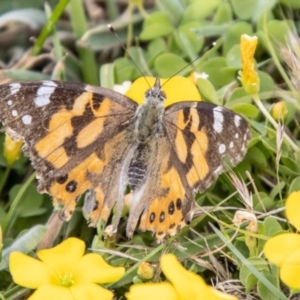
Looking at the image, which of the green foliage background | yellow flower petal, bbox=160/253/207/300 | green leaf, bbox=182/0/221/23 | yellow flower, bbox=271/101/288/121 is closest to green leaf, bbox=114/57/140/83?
the green foliage background

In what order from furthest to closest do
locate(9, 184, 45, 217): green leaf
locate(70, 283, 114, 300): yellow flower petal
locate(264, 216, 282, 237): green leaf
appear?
locate(9, 184, 45, 217): green leaf → locate(264, 216, 282, 237): green leaf → locate(70, 283, 114, 300): yellow flower petal

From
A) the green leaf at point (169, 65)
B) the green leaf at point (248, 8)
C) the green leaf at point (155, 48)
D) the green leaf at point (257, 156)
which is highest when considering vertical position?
the green leaf at point (248, 8)

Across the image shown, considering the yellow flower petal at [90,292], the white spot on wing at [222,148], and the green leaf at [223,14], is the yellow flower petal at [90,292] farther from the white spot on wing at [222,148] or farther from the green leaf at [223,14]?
the green leaf at [223,14]

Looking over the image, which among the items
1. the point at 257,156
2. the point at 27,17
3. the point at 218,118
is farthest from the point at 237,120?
the point at 27,17

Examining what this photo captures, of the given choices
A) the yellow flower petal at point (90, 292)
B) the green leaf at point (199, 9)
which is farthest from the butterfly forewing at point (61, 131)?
the green leaf at point (199, 9)

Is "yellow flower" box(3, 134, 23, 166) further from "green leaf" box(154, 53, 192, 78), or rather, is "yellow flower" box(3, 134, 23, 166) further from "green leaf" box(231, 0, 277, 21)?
"green leaf" box(231, 0, 277, 21)

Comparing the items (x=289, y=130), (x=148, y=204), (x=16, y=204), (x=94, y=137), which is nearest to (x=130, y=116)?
(x=94, y=137)

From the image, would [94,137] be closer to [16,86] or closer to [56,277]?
[16,86]
